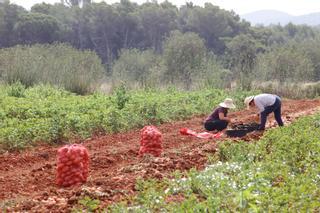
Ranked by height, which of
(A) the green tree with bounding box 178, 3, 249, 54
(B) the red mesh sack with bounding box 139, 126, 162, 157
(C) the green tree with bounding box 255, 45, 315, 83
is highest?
(A) the green tree with bounding box 178, 3, 249, 54

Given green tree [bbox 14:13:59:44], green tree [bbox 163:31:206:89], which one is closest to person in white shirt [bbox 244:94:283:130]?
green tree [bbox 163:31:206:89]

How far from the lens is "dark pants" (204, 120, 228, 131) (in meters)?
10.5

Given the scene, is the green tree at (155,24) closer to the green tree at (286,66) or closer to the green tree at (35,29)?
the green tree at (35,29)

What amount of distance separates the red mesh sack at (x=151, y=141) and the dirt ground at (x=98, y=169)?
6.9 inches

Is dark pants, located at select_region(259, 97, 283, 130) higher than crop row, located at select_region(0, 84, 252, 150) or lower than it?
higher

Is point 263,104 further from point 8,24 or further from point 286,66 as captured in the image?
point 8,24

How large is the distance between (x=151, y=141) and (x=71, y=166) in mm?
1942

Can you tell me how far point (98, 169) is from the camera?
7.66 m

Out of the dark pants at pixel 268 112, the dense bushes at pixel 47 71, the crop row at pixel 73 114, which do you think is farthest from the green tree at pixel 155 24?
the dark pants at pixel 268 112

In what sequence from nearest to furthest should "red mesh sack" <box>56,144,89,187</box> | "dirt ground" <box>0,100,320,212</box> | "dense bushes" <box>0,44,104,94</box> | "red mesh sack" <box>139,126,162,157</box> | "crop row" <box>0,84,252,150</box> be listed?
"dirt ground" <box>0,100,320,212</box> < "red mesh sack" <box>56,144,89,187</box> < "red mesh sack" <box>139,126,162,157</box> < "crop row" <box>0,84,252,150</box> < "dense bushes" <box>0,44,104,94</box>

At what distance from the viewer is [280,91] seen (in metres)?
24.0

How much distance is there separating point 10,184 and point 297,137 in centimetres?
412

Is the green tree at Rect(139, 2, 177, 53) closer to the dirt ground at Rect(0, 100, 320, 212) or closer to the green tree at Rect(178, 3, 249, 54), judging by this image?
the green tree at Rect(178, 3, 249, 54)

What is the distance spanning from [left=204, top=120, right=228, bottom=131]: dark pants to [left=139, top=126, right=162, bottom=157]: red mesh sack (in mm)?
2764
